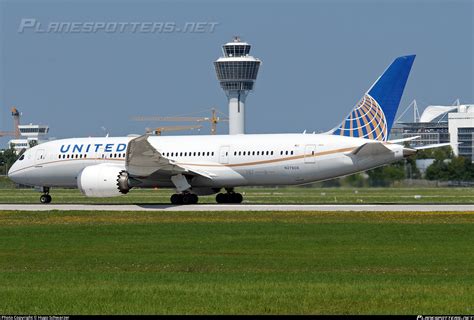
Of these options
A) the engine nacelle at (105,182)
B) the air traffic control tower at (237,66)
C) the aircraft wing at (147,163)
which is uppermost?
the air traffic control tower at (237,66)

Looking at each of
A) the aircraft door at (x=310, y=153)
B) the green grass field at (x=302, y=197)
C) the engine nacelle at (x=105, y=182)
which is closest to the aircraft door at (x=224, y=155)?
the aircraft door at (x=310, y=153)

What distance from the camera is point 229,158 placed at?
52.7 m

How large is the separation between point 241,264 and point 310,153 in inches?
1033

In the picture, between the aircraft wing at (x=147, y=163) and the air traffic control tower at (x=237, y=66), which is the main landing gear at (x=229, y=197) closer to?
the aircraft wing at (x=147, y=163)

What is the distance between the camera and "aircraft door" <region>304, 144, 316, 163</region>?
50.4m

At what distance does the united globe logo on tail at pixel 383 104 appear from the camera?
51.2 meters

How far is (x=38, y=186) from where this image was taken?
194ft

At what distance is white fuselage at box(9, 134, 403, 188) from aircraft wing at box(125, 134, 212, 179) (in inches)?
49.9

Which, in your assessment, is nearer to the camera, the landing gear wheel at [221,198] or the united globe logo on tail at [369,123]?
the united globe logo on tail at [369,123]

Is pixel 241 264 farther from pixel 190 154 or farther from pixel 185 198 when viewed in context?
pixel 190 154

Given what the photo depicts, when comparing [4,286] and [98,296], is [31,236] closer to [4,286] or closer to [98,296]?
[4,286]

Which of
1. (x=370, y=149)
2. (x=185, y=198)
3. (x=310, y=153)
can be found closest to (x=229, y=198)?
(x=185, y=198)

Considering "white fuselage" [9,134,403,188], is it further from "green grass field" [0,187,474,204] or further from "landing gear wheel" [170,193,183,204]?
"green grass field" [0,187,474,204]

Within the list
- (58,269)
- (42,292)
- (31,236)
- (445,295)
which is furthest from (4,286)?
(31,236)
